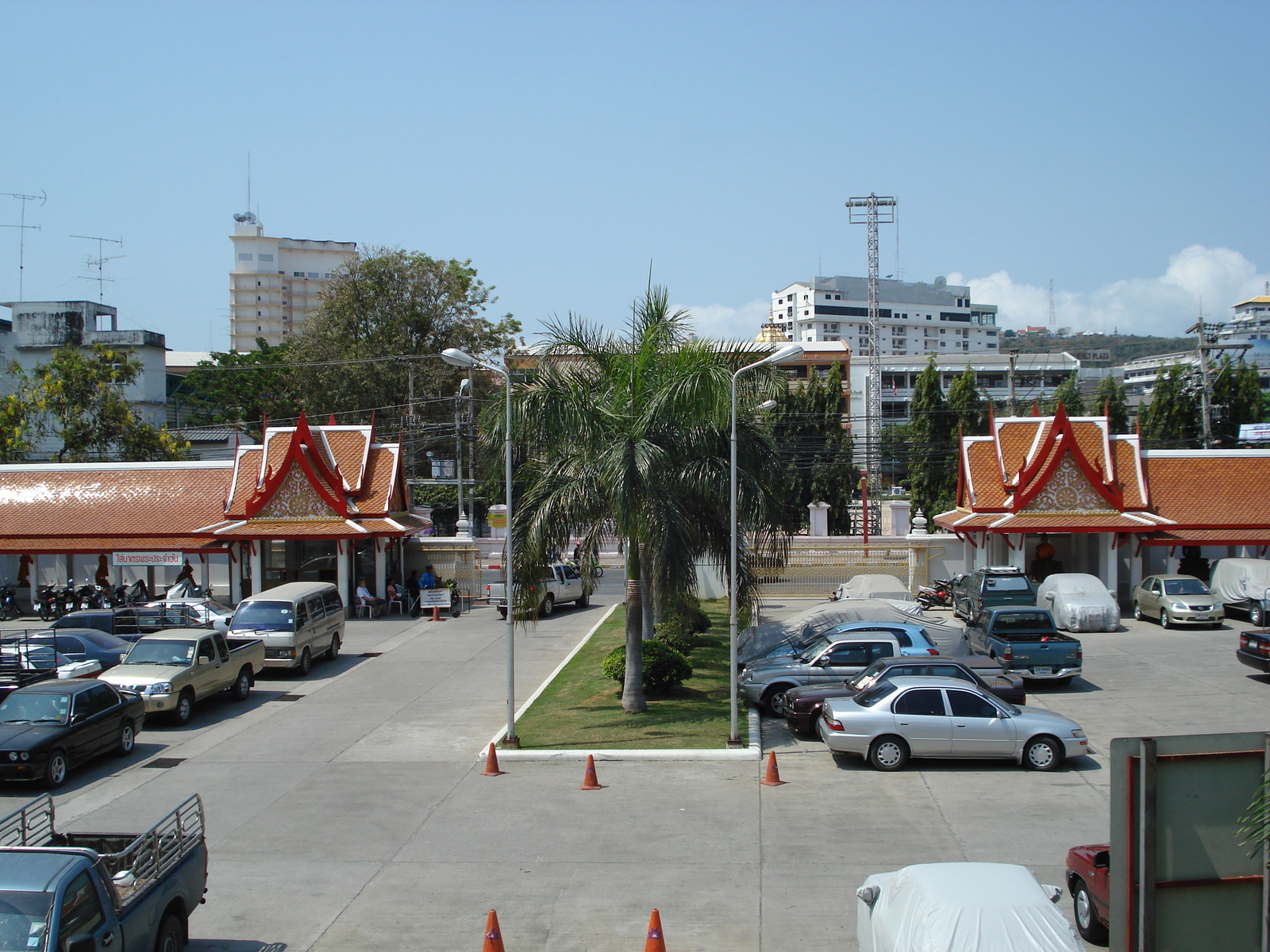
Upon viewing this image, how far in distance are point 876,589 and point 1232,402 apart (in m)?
35.9

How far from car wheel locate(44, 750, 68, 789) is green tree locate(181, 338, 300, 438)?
54.2 metres

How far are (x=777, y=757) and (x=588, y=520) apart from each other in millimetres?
4997

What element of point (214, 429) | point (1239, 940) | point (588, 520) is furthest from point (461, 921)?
point (214, 429)

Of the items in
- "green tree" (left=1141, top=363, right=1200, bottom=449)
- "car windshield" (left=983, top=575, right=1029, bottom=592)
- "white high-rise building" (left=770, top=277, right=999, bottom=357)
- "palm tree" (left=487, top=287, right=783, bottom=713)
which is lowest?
"car windshield" (left=983, top=575, right=1029, bottom=592)

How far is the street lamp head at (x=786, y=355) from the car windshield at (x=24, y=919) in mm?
10153

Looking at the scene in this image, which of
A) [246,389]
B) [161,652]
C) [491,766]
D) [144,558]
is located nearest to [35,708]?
[161,652]

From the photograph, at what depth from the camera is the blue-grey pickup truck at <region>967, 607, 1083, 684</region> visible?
21.2m

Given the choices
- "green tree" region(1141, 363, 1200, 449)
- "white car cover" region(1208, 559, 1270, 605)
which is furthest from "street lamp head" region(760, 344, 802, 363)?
"green tree" region(1141, 363, 1200, 449)

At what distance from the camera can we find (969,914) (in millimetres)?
7059

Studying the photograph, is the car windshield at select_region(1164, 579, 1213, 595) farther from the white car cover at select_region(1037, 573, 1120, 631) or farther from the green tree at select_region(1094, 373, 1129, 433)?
the green tree at select_region(1094, 373, 1129, 433)

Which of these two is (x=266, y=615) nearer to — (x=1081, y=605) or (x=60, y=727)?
(x=60, y=727)

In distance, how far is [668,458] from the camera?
1748 cm

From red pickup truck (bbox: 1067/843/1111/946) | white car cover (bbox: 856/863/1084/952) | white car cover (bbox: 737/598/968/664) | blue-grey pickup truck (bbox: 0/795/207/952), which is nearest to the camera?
white car cover (bbox: 856/863/1084/952)

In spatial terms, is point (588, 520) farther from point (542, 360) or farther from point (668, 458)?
point (542, 360)
